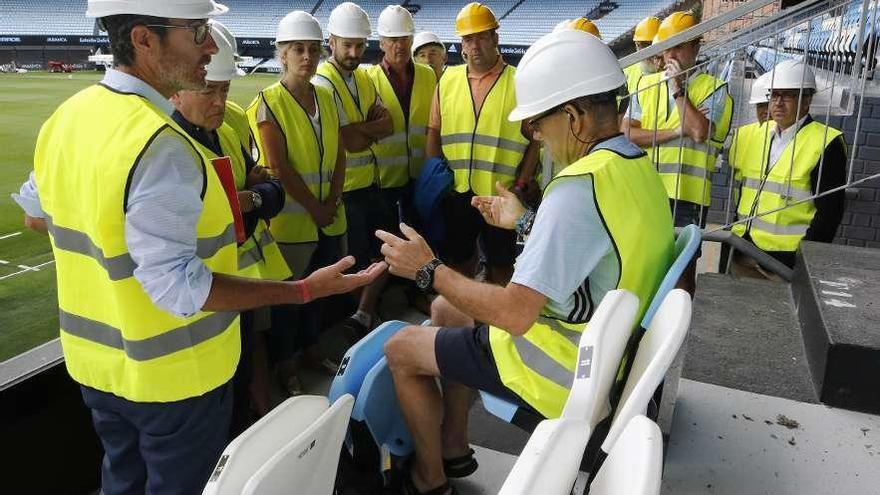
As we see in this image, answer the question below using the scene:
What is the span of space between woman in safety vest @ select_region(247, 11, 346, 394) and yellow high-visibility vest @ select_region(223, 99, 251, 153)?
0.52ft

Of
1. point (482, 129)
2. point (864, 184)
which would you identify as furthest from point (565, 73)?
point (864, 184)

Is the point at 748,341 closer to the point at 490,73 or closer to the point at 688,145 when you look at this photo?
the point at 688,145

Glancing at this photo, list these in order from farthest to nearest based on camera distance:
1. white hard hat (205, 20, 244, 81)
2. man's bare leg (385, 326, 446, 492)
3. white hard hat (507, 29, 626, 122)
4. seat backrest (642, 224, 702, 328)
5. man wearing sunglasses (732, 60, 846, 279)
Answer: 1. man wearing sunglasses (732, 60, 846, 279)
2. white hard hat (205, 20, 244, 81)
3. man's bare leg (385, 326, 446, 492)
4. white hard hat (507, 29, 626, 122)
5. seat backrest (642, 224, 702, 328)

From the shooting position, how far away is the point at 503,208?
2.18 m

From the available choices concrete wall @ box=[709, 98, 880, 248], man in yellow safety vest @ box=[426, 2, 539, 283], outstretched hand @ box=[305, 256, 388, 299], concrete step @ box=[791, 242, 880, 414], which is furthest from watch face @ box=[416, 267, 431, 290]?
concrete wall @ box=[709, 98, 880, 248]

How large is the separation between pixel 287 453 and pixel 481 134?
2.80 meters

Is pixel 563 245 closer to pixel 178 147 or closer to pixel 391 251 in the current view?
pixel 391 251

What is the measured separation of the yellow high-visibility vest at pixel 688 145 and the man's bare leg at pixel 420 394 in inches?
83.1

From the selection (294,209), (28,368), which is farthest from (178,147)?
(294,209)

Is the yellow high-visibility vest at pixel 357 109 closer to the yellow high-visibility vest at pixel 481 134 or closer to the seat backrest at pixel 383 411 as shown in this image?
the yellow high-visibility vest at pixel 481 134

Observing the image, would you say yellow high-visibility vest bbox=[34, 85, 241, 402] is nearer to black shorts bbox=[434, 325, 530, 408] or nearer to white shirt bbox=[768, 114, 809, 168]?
black shorts bbox=[434, 325, 530, 408]

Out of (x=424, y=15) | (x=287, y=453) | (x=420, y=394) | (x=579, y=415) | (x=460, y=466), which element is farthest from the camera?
(x=424, y=15)

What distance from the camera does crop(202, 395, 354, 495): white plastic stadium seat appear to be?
41.9 inches

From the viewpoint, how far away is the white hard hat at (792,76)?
129 inches
